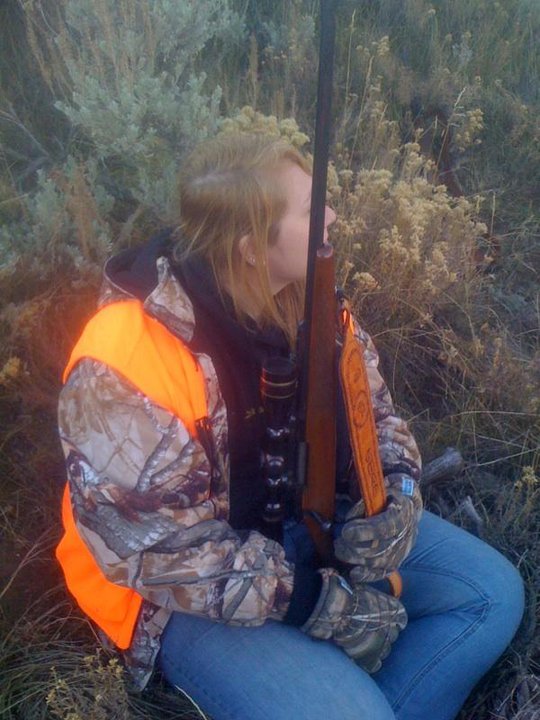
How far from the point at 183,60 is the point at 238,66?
830 millimetres

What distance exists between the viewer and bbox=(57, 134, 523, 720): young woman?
1722 mm

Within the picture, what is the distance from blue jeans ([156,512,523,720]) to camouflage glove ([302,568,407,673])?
0.05m

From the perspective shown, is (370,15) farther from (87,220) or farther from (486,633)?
(486,633)

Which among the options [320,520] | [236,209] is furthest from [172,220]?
[320,520]

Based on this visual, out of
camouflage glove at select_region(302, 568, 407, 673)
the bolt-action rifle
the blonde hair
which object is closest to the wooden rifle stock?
the bolt-action rifle

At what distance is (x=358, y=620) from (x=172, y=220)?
1713mm

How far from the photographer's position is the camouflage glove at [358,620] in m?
1.90

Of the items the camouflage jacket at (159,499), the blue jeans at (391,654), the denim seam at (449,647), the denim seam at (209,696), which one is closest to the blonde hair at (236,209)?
the camouflage jacket at (159,499)

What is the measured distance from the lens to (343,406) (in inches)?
82.1

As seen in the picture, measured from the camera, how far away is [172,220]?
299 centimetres

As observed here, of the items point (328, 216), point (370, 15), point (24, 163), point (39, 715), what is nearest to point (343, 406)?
point (328, 216)

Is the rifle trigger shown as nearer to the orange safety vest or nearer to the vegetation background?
the orange safety vest

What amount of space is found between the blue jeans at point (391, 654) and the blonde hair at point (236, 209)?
0.78 m

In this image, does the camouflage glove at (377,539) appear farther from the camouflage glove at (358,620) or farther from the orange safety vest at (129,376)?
the orange safety vest at (129,376)
